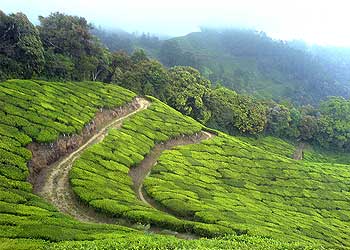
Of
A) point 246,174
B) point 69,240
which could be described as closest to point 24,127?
point 69,240

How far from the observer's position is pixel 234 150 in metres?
54.4

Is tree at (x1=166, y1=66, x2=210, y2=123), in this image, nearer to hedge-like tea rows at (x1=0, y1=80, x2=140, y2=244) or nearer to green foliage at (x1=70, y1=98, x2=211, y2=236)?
green foliage at (x1=70, y1=98, x2=211, y2=236)

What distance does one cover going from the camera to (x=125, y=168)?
3688 cm

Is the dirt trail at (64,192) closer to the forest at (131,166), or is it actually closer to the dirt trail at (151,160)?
the forest at (131,166)

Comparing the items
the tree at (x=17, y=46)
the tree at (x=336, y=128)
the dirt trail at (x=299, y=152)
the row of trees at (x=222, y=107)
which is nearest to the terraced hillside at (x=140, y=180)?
the tree at (x=17, y=46)

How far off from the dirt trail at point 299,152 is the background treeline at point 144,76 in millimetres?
2583

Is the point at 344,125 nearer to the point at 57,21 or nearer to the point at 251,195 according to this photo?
the point at 251,195

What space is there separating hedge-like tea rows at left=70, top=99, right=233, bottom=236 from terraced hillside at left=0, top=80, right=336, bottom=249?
11 cm

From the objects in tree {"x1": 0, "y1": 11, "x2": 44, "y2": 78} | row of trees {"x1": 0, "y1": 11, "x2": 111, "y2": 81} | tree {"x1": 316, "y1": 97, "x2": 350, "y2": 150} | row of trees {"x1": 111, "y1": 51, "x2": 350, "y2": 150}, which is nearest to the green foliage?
row of trees {"x1": 111, "y1": 51, "x2": 350, "y2": 150}

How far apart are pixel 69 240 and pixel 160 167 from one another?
2147 centimetres

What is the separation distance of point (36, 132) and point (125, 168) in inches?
365

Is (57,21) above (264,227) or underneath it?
above

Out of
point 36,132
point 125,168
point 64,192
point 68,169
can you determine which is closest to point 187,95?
point 125,168

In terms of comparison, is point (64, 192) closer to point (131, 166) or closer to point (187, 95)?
point (131, 166)
